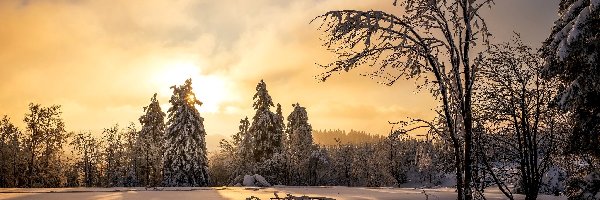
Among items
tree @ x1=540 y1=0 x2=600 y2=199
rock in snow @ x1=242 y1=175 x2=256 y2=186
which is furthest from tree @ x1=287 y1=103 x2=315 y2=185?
tree @ x1=540 y1=0 x2=600 y2=199

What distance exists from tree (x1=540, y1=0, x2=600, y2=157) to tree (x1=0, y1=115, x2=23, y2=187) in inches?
1937

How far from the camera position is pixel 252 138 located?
4981 centimetres

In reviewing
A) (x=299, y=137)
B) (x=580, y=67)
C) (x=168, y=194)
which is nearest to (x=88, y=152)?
(x=299, y=137)

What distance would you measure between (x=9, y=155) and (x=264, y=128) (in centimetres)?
2727

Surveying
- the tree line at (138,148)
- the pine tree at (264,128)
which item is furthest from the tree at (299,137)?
the tree line at (138,148)

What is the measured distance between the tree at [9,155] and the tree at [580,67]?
49.2m

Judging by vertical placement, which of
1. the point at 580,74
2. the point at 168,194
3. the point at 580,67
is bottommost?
the point at 168,194

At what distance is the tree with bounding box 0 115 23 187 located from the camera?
46.7 metres

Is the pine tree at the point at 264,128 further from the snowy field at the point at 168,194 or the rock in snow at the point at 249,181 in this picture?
the snowy field at the point at 168,194

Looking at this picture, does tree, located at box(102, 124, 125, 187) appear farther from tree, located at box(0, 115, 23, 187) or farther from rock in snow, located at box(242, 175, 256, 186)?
rock in snow, located at box(242, 175, 256, 186)

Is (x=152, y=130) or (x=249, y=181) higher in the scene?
(x=152, y=130)

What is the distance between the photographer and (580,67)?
12.9 m

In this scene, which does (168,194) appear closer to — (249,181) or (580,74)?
(249,181)

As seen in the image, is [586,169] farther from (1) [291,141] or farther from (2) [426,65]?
(1) [291,141]
